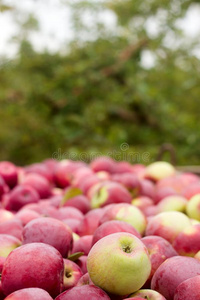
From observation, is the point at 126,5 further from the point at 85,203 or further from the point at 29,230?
the point at 29,230

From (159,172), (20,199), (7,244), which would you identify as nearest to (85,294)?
(7,244)

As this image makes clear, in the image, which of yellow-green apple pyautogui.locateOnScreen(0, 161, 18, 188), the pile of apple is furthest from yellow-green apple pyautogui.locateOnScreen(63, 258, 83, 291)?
yellow-green apple pyautogui.locateOnScreen(0, 161, 18, 188)

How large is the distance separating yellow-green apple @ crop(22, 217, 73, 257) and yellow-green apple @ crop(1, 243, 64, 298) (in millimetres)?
159

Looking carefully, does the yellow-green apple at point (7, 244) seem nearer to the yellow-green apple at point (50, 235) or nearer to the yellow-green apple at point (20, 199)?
the yellow-green apple at point (50, 235)

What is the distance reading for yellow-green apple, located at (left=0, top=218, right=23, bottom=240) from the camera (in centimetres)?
133

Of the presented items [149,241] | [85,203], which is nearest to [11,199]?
[85,203]

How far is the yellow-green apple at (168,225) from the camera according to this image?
1.33 m

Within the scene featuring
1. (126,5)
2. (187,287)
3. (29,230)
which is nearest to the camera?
(187,287)

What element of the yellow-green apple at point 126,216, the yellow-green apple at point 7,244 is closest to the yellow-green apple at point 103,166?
the yellow-green apple at point 126,216

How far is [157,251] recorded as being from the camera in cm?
111

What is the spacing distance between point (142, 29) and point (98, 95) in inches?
54.5

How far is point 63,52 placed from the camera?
4629 millimetres

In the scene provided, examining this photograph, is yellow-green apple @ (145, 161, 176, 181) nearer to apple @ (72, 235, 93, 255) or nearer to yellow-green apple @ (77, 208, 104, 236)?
yellow-green apple @ (77, 208, 104, 236)

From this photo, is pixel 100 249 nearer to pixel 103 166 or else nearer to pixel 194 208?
pixel 194 208
